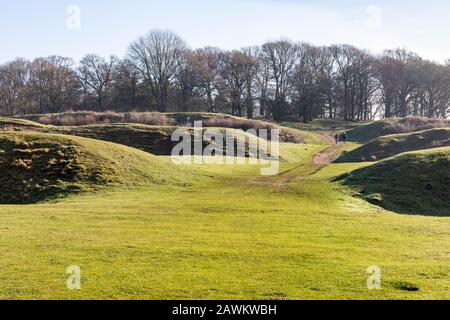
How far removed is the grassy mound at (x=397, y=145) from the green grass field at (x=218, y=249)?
2844 centimetres

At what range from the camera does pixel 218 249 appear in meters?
16.5

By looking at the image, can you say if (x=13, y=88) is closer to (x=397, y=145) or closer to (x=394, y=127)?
(x=394, y=127)

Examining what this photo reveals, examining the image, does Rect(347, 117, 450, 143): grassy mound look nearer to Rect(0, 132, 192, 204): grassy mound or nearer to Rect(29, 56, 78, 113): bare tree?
Rect(0, 132, 192, 204): grassy mound

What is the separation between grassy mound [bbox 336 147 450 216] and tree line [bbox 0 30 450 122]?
82061mm

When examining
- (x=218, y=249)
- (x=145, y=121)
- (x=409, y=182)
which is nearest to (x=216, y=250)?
(x=218, y=249)

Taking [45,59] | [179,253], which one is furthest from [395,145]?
[45,59]

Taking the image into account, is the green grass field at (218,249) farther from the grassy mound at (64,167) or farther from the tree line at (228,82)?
the tree line at (228,82)

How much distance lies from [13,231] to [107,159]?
21.5 meters

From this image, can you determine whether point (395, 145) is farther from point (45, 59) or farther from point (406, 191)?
point (45, 59)

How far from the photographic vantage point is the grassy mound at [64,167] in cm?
3466

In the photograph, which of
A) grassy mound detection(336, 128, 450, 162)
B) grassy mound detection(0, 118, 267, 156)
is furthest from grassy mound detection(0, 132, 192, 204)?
grassy mound detection(336, 128, 450, 162)

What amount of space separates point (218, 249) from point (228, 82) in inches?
4307

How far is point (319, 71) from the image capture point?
139m
